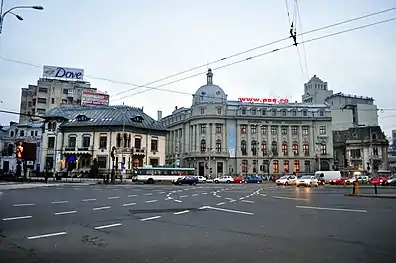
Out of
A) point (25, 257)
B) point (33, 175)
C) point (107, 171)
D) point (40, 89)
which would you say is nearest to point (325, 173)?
point (107, 171)

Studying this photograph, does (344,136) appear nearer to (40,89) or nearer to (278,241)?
(40,89)

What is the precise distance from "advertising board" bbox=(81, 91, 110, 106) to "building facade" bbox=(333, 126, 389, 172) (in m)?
62.7

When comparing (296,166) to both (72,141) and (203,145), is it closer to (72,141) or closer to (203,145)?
(203,145)

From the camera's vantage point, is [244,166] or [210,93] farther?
[210,93]

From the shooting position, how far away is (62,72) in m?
97.7

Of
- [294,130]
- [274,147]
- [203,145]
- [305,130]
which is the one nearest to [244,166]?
[274,147]

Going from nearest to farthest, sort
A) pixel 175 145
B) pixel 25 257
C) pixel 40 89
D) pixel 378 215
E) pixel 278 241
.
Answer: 1. pixel 25 257
2. pixel 278 241
3. pixel 378 215
4. pixel 40 89
5. pixel 175 145

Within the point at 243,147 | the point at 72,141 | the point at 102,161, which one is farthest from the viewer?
the point at 243,147

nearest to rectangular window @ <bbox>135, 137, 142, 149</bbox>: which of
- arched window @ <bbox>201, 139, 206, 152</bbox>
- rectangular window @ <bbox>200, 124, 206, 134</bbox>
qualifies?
arched window @ <bbox>201, 139, 206, 152</bbox>

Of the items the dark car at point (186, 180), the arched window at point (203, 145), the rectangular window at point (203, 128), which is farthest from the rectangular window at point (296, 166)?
the dark car at point (186, 180)

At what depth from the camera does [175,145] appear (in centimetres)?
10131

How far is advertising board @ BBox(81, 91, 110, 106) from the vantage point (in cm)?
8862

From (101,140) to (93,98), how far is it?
24355 millimetres

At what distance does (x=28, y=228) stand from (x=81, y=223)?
1651mm
